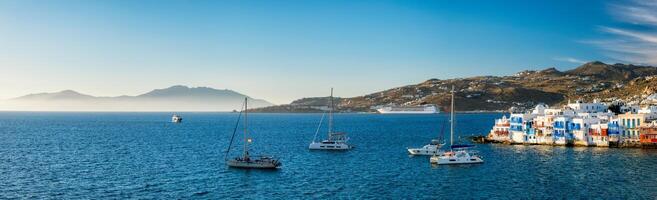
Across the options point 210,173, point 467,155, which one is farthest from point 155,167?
point 467,155

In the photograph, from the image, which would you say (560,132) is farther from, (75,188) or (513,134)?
(75,188)

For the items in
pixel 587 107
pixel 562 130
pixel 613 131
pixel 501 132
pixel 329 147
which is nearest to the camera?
pixel 613 131

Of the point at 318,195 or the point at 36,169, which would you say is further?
the point at 36,169

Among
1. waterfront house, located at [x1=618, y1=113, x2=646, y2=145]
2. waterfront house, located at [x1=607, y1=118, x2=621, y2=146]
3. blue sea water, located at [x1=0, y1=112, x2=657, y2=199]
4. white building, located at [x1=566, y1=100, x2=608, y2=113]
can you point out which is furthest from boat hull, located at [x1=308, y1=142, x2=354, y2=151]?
white building, located at [x1=566, y1=100, x2=608, y2=113]

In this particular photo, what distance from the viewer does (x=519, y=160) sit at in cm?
8850

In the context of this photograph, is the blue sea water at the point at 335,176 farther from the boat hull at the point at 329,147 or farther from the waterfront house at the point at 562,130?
the waterfront house at the point at 562,130

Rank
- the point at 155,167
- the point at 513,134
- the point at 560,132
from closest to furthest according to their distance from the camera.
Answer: the point at 155,167, the point at 560,132, the point at 513,134

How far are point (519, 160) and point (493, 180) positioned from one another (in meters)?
23.0

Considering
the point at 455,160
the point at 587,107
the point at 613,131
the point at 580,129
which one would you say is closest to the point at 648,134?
the point at 613,131

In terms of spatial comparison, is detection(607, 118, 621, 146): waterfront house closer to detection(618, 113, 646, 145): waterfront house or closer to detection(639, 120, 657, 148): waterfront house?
detection(618, 113, 646, 145): waterfront house

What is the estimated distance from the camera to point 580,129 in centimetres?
11169

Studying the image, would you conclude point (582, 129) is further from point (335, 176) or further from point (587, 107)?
point (335, 176)

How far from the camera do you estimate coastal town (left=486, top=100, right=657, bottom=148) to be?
10719 cm

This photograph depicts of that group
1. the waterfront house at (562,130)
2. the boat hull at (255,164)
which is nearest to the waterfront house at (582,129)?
the waterfront house at (562,130)
